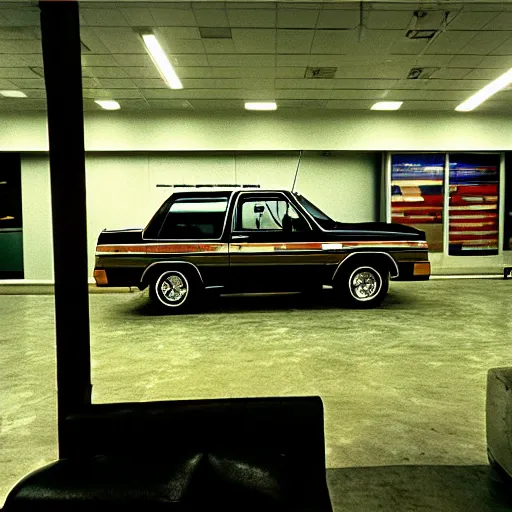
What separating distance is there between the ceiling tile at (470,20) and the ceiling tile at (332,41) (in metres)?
1.24

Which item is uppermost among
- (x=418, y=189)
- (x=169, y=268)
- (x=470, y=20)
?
Result: (x=470, y=20)

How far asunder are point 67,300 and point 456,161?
10.9 m

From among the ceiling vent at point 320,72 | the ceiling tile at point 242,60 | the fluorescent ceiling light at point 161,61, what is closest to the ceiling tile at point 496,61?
the ceiling vent at point 320,72

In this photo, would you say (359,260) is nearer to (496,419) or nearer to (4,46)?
(496,419)

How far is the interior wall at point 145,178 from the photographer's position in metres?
11.4

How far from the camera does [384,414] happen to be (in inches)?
140

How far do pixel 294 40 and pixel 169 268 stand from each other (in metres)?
3.59

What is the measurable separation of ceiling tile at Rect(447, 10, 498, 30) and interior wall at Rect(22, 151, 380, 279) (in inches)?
208

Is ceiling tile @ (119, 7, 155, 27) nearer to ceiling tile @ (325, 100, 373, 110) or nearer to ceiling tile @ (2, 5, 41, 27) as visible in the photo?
ceiling tile @ (2, 5, 41, 27)

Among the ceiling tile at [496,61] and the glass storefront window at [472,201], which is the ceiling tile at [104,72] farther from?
the glass storefront window at [472,201]

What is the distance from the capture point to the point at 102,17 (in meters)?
6.17

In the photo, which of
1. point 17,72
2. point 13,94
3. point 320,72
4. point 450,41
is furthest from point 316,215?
point 13,94

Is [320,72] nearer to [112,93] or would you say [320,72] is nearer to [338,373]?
[112,93]

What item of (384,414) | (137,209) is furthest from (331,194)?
(384,414)
